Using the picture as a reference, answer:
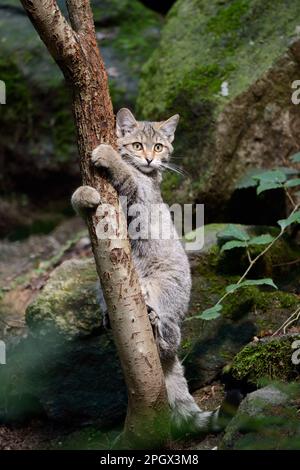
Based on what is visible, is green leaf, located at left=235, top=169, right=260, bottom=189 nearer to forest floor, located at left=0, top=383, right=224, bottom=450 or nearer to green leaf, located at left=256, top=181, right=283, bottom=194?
green leaf, located at left=256, top=181, right=283, bottom=194

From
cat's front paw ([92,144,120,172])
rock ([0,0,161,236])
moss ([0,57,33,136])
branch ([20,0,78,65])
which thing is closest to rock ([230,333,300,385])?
cat's front paw ([92,144,120,172])

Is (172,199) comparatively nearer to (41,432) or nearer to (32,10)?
(41,432)

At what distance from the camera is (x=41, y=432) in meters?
5.76

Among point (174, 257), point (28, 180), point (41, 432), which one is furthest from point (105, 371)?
point (28, 180)

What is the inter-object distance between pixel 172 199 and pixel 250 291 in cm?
151

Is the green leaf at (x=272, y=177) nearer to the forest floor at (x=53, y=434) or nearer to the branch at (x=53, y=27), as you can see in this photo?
the forest floor at (x=53, y=434)

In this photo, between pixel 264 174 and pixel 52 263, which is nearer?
pixel 264 174

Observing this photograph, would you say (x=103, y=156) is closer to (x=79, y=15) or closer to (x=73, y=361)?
(x=79, y=15)

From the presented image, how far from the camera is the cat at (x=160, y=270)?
15.3 feet

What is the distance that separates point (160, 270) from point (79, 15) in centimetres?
192

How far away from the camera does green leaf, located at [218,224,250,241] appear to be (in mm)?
5418

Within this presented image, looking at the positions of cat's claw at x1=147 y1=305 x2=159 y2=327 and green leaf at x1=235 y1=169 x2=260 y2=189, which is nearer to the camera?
cat's claw at x1=147 y1=305 x2=159 y2=327

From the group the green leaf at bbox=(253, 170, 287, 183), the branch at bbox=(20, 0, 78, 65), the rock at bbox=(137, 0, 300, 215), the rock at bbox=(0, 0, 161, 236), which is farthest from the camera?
the rock at bbox=(0, 0, 161, 236)

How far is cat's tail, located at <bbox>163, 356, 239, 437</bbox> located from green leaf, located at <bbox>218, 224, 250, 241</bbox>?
3.80ft
